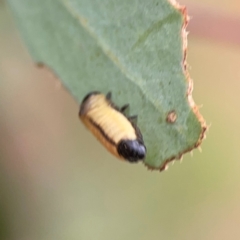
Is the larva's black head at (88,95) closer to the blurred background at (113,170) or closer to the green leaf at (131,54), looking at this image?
the green leaf at (131,54)

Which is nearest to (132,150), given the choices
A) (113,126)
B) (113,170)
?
(113,126)

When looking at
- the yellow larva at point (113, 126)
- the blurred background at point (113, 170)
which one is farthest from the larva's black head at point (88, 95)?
the blurred background at point (113, 170)

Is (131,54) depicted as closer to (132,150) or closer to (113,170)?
(132,150)

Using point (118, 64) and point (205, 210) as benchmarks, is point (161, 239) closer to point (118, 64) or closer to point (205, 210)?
point (205, 210)

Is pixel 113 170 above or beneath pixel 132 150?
above

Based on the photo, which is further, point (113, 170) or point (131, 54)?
point (113, 170)

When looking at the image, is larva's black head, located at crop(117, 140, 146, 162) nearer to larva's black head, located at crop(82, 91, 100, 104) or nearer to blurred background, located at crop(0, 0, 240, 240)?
larva's black head, located at crop(82, 91, 100, 104)
